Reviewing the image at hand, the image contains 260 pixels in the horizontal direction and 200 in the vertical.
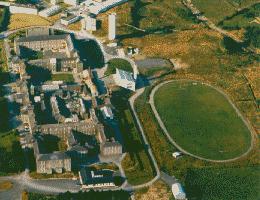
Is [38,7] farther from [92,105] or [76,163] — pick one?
[76,163]

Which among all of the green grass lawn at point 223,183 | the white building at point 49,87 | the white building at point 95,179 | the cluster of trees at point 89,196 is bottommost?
the green grass lawn at point 223,183

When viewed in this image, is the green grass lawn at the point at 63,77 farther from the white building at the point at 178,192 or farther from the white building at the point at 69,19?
the white building at the point at 178,192

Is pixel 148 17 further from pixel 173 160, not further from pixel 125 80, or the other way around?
pixel 173 160

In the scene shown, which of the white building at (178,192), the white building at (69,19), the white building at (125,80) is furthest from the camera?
the white building at (69,19)

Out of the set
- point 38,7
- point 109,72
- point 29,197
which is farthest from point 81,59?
point 29,197

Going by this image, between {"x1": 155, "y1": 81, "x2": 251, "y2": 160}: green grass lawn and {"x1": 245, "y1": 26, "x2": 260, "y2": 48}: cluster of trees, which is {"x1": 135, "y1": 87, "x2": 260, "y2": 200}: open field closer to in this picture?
{"x1": 155, "y1": 81, "x2": 251, "y2": 160}: green grass lawn

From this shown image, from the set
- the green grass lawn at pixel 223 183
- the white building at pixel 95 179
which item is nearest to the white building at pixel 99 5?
the white building at pixel 95 179

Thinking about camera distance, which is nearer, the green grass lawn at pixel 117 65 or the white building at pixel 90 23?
the green grass lawn at pixel 117 65

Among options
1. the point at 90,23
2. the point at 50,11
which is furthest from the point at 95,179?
the point at 50,11
